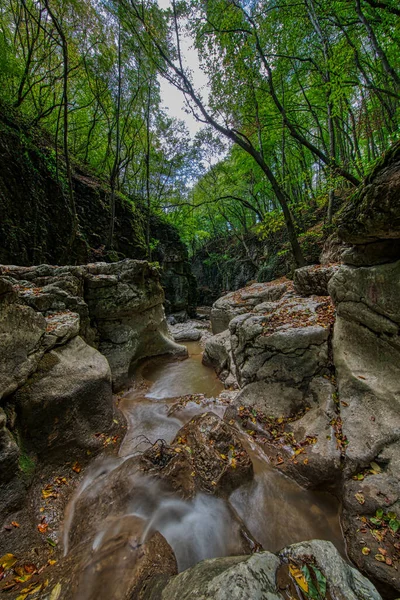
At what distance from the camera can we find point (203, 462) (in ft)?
11.1

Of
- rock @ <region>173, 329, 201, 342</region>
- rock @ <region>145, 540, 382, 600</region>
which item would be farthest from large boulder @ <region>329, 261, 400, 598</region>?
rock @ <region>173, 329, 201, 342</region>

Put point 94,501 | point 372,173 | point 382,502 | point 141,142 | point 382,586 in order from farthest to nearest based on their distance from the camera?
point 141,142
point 372,173
point 94,501
point 382,502
point 382,586

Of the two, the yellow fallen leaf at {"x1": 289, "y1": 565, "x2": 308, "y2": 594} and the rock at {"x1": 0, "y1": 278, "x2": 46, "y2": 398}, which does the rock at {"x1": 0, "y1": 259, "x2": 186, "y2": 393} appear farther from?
the yellow fallen leaf at {"x1": 289, "y1": 565, "x2": 308, "y2": 594}

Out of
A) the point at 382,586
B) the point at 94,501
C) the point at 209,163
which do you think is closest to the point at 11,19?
the point at 209,163

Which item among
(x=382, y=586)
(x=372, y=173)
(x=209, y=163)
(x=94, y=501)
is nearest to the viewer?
(x=382, y=586)

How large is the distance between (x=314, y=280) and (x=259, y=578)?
6.38 meters

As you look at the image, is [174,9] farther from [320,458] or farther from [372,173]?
[320,458]

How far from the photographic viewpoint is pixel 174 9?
8938 millimetres

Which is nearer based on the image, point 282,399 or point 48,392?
point 48,392

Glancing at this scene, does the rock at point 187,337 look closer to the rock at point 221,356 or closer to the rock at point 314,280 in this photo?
the rock at point 221,356

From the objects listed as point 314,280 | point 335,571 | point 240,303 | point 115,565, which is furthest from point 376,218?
point 240,303

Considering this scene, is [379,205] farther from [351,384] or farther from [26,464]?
[26,464]

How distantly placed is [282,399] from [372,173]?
4072 millimetres

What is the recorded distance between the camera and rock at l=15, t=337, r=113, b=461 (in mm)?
3279
